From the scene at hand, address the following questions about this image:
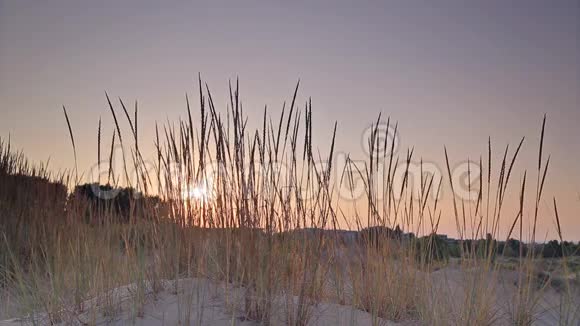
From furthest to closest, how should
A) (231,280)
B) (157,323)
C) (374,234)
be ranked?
1. (374,234)
2. (231,280)
3. (157,323)

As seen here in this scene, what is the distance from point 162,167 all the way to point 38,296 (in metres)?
0.81

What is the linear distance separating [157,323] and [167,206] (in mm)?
554

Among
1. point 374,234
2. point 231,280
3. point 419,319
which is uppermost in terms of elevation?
point 374,234

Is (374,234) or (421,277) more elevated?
(374,234)

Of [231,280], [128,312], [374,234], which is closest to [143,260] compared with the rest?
[128,312]

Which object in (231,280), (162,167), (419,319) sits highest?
(162,167)

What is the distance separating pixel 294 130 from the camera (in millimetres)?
2320

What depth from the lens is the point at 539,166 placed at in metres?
2.36

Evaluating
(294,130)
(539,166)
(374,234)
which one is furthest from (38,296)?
(539,166)

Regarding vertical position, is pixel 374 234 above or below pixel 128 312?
above

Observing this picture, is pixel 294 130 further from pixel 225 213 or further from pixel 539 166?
pixel 539 166

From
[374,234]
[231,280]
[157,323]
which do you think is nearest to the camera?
[157,323]

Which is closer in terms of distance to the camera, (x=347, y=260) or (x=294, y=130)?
(x=294, y=130)

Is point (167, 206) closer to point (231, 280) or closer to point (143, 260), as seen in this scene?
point (143, 260)
